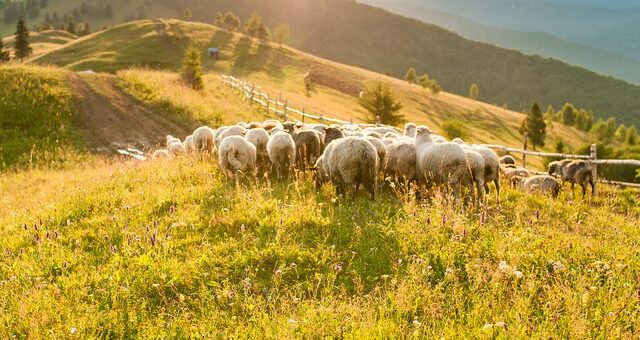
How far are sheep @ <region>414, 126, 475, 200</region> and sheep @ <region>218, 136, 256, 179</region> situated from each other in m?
4.37

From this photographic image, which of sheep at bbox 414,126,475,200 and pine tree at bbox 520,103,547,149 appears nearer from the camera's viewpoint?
Answer: sheep at bbox 414,126,475,200

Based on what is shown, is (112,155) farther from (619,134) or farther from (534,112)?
(619,134)

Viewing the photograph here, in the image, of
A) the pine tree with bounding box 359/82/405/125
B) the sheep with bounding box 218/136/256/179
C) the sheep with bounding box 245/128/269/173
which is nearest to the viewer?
the sheep with bounding box 218/136/256/179

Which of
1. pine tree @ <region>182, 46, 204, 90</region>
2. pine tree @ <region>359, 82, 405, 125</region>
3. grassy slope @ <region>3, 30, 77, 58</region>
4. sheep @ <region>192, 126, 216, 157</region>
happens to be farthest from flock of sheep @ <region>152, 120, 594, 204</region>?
grassy slope @ <region>3, 30, 77, 58</region>

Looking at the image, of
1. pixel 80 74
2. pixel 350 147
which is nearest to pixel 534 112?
pixel 80 74

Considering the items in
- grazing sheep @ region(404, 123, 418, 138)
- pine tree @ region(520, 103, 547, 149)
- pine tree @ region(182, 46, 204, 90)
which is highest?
pine tree @ region(182, 46, 204, 90)

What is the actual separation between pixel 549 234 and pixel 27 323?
23.2 ft

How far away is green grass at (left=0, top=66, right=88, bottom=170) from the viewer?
19.4 metres

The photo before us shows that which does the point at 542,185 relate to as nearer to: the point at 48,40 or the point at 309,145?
the point at 309,145

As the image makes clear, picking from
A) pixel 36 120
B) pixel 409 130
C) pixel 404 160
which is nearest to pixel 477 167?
pixel 404 160

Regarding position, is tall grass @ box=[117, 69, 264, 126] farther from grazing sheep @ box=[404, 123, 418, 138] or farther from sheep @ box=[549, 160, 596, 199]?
sheep @ box=[549, 160, 596, 199]

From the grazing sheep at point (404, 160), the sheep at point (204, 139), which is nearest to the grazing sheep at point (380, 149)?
the grazing sheep at point (404, 160)

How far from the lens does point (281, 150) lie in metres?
12.3

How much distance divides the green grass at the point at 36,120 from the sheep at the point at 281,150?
10785 millimetres
